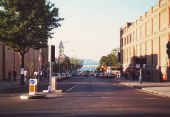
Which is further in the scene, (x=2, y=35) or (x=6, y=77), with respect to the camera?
(x=6, y=77)

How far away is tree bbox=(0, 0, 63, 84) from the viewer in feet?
178

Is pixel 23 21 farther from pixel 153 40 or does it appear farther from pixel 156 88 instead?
pixel 153 40

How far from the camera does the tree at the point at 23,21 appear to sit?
54.3 meters

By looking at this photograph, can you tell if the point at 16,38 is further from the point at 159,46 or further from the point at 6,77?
the point at 159,46

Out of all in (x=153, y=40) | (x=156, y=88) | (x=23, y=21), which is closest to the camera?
(x=156, y=88)

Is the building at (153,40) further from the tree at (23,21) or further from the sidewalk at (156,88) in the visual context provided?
the tree at (23,21)

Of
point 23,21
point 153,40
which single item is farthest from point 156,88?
point 153,40

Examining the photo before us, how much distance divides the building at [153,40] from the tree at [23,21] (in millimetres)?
14774

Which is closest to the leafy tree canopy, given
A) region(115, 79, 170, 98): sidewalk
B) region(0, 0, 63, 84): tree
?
region(0, 0, 63, 84): tree

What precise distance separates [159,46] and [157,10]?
680cm

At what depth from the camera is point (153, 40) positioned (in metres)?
81.4

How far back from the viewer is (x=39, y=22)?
55406 millimetres

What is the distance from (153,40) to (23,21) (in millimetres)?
33098

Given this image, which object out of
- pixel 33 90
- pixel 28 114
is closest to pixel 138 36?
pixel 33 90
